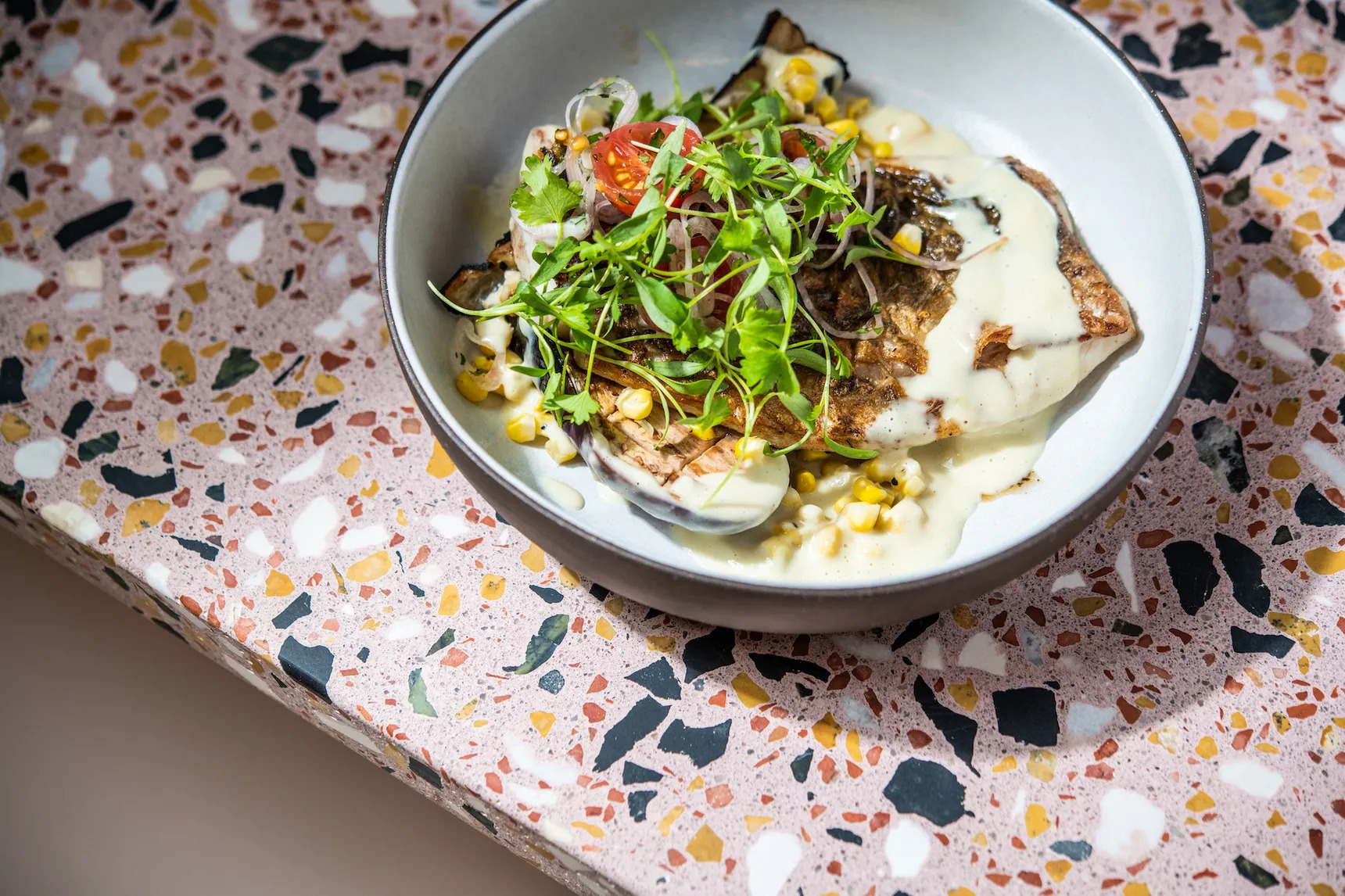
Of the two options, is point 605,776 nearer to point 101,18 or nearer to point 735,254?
point 735,254

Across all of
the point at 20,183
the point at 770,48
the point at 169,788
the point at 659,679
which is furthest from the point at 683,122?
the point at 169,788

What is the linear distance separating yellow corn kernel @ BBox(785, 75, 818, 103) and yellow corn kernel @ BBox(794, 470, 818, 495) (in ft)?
2.96

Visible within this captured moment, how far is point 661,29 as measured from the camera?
2.61 meters

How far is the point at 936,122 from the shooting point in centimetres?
265

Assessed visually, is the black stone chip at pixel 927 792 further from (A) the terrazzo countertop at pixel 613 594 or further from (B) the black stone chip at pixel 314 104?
(B) the black stone chip at pixel 314 104

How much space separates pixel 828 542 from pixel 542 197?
854 millimetres

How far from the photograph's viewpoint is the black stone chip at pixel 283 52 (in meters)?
2.96

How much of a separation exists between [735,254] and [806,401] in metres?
0.31

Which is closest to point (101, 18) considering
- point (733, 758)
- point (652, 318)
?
point (652, 318)

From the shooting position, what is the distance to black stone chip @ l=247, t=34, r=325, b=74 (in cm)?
296

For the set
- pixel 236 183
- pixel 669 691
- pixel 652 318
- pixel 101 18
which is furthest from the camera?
pixel 101 18

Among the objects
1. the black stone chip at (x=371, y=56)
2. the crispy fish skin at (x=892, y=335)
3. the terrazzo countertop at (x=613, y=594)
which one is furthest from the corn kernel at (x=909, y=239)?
the black stone chip at (x=371, y=56)

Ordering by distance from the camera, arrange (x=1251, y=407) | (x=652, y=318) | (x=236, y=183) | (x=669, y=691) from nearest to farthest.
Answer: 1. (x=652, y=318)
2. (x=669, y=691)
3. (x=1251, y=407)
4. (x=236, y=183)

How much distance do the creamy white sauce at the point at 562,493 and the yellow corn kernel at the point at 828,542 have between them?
480 mm
